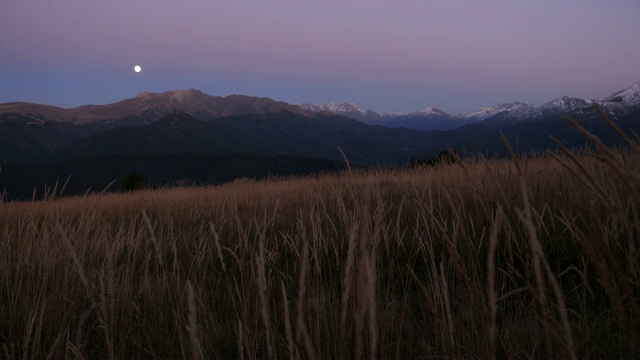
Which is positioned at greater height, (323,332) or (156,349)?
(323,332)

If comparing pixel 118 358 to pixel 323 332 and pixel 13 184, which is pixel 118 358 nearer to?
pixel 323 332

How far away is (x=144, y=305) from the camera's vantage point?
2.42 m

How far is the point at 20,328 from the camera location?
224 cm

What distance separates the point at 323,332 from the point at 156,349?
78 cm

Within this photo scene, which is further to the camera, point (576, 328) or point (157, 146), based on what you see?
point (157, 146)

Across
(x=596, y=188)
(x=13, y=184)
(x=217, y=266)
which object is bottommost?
(x=13, y=184)

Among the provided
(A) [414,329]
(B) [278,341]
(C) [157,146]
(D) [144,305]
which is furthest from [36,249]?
(C) [157,146]

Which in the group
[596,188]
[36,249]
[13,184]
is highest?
[596,188]

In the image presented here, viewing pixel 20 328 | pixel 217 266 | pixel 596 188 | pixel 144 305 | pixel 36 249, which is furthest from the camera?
pixel 217 266

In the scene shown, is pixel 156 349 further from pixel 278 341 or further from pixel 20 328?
pixel 20 328

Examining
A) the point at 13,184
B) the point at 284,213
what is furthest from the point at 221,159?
the point at 284,213

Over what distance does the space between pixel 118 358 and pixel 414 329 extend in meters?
1.31

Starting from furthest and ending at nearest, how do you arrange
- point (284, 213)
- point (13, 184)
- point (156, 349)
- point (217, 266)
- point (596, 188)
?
point (13, 184) → point (284, 213) → point (217, 266) → point (156, 349) → point (596, 188)

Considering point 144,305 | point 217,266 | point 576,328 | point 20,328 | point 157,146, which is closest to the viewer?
point 576,328
